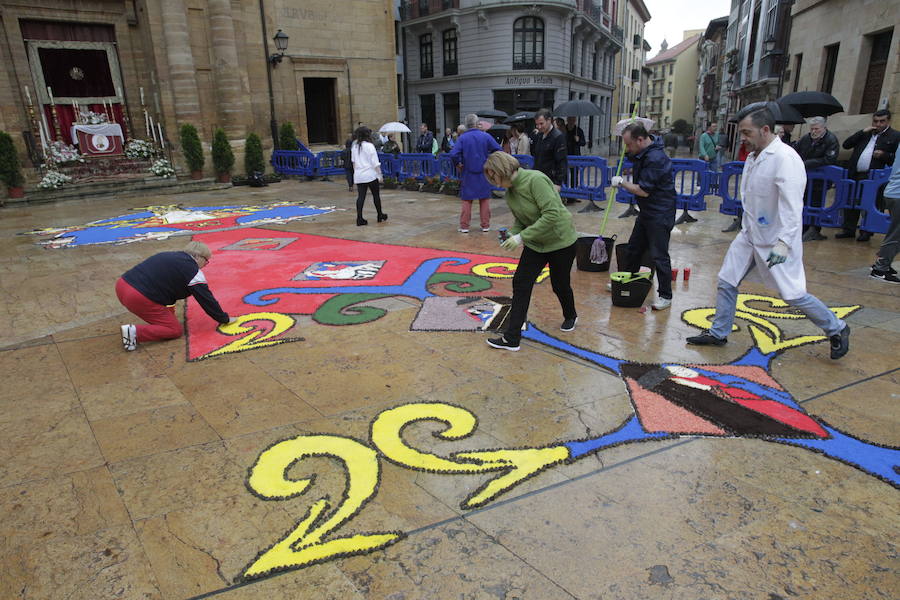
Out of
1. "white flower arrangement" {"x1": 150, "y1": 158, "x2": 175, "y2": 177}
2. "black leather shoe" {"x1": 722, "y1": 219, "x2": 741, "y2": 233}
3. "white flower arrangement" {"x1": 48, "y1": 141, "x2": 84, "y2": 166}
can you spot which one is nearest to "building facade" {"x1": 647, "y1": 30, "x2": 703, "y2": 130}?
"white flower arrangement" {"x1": 150, "y1": 158, "x2": 175, "y2": 177}

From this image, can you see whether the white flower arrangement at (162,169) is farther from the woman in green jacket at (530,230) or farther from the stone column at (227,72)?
the woman in green jacket at (530,230)

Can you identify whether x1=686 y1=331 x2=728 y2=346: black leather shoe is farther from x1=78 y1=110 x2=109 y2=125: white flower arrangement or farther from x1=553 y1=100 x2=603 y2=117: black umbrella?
x1=78 y1=110 x2=109 y2=125: white flower arrangement

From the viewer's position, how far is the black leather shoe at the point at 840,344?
13.9 feet

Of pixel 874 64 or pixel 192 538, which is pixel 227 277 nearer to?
pixel 192 538

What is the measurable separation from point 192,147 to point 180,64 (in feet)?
8.17

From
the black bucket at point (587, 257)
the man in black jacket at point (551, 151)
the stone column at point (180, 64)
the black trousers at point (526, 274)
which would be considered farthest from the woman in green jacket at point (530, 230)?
the stone column at point (180, 64)

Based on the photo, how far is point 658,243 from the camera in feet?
17.7

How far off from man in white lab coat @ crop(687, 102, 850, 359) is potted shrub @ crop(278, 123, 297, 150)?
18591mm

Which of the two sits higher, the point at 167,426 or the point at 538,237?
the point at 538,237

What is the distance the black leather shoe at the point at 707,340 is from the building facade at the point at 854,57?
10670 mm

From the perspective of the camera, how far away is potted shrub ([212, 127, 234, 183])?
18688 mm

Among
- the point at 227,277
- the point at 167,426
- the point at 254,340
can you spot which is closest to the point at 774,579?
the point at 167,426

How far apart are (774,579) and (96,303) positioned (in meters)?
6.54

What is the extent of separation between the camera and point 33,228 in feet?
37.7
